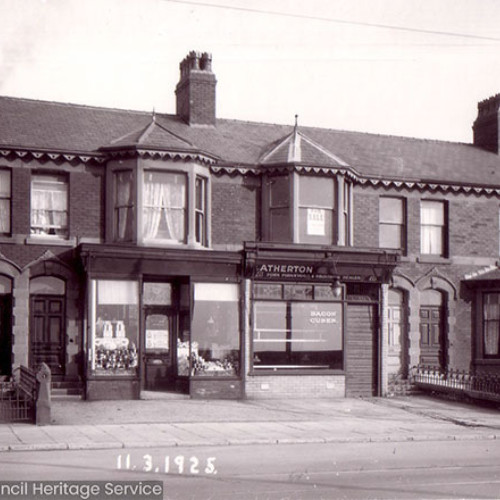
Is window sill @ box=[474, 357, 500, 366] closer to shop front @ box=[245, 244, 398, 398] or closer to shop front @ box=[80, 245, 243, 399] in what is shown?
shop front @ box=[245, 244, 398, 398]

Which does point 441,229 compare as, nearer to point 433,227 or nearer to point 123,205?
point 433,227

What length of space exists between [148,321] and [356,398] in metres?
6.52

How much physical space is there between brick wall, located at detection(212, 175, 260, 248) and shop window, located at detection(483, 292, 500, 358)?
820 cm

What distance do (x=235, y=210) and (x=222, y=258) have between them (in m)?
2.25

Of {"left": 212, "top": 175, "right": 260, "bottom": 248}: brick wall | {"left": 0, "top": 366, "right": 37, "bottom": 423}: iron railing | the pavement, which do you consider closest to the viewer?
the pavement

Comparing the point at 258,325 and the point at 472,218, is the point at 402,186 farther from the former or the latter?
the point at 258,325

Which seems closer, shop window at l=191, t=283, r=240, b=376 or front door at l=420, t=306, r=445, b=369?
shop window at l=191, t=283, r=240, b=376

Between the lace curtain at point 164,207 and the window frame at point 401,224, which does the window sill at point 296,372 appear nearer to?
the lace curtain at point 164,207

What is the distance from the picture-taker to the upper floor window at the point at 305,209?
26.1 m

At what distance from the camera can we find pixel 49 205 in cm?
2469

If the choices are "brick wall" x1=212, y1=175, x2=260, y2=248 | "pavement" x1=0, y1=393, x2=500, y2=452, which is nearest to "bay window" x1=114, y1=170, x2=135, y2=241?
"brick wall" x1=212, y1=175, x2=260, y2=248

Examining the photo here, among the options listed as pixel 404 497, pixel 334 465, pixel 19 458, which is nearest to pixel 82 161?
pixel 19 458

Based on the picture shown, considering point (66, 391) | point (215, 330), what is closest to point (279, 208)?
Answer: point (215, 330)

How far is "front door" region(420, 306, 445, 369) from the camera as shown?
94.1 ft
